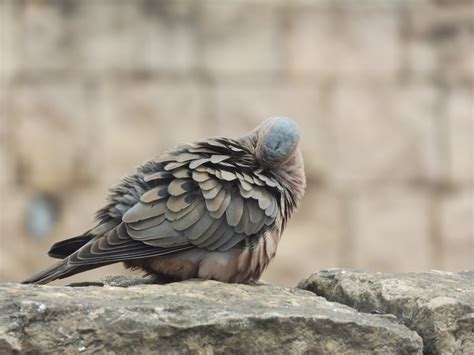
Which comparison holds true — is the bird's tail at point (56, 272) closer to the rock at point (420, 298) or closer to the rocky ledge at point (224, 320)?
the rocky ledge at point (224, 320)

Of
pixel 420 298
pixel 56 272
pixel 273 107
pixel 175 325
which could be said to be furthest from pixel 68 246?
pixel 273 107

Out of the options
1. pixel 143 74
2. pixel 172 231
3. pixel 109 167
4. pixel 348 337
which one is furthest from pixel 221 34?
pixel 348 337

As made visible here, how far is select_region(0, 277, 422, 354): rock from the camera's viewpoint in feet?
11.2

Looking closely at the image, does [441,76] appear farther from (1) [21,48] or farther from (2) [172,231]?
(2) [172,231]

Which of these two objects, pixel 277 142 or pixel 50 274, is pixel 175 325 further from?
pixel 277 142

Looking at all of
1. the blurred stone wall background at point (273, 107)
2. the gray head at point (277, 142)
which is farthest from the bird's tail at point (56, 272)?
the blurred stone wall background at point (273, 107)

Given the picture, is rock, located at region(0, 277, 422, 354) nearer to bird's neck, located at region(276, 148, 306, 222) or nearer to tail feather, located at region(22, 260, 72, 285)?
tail feather, located at region(22, 260, 72, 285)

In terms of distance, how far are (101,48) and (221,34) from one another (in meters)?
0.73

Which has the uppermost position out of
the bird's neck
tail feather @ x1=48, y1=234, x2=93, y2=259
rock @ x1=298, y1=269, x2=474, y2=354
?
the bird's neck

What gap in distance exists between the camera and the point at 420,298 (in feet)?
12.6

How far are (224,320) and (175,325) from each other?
130 mm

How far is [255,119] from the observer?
8281 millimetres

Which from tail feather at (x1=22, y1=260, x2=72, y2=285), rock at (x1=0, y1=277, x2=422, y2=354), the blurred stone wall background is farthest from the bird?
the blurred stone wall background

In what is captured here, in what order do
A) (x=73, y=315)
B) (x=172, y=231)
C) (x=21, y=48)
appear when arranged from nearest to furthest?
(x=73, y=315), (x=172, y=231), (x=21, y=48)
